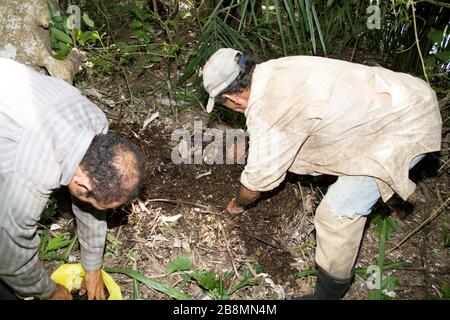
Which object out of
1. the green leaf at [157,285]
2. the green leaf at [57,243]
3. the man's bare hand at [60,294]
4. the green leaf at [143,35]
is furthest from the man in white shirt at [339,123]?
the green leaf at [143,35]

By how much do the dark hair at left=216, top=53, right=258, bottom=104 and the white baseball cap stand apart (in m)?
0.02

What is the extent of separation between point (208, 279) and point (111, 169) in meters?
1.12

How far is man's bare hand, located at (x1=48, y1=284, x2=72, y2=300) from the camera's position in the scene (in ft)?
6.25

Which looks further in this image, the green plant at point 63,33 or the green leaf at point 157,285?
the green plant at point 63,33

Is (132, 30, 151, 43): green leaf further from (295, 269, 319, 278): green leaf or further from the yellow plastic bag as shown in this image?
(295, 269, 319, 278): green leaf

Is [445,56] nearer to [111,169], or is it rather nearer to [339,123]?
[339,123]

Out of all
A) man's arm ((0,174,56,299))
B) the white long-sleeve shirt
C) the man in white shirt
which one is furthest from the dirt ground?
the white long-sleeve shirt

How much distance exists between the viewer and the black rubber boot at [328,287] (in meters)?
2.20

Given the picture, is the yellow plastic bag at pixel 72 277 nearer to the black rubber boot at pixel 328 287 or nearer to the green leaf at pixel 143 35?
the black rubber boot at pixel 328 287

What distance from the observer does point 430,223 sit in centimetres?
295

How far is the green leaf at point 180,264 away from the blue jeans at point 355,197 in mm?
936

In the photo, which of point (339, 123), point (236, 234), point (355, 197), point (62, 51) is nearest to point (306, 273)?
point (236, 234)
